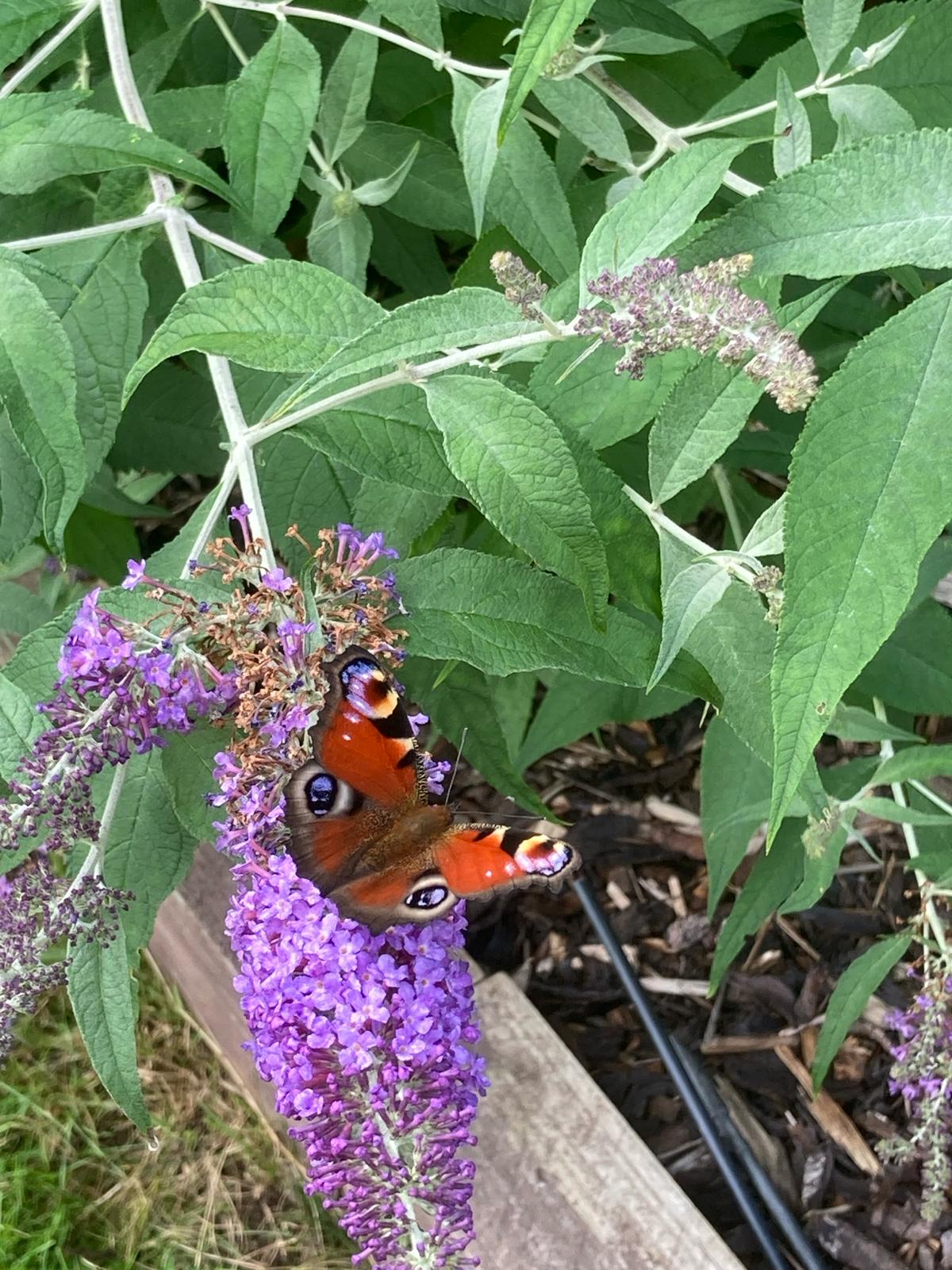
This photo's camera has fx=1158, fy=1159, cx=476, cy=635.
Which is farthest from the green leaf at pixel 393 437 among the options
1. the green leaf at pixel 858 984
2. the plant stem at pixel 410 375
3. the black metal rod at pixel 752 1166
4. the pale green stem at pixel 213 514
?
the black metal rod at pixel 752 1166

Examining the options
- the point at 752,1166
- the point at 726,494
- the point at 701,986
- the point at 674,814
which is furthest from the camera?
the point at 674,814

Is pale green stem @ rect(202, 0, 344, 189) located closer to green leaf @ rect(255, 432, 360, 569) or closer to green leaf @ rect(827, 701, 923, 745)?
green leaf @ rect(255, 432, 360, 569)

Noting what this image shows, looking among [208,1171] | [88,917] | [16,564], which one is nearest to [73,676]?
[88,917]

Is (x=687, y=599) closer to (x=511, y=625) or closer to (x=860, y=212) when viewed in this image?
(x=511, y=625)

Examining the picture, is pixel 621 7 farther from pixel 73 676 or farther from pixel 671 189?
pixel 73 676

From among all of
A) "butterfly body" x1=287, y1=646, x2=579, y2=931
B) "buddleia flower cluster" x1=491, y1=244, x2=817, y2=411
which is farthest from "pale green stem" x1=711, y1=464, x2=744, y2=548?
"buddleia flower cluster" x1=491, y1=244, x2=817, y2=411

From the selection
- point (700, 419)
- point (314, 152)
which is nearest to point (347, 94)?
point (314, 152)

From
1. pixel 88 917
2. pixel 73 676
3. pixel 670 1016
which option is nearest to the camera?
pixel 73 676
